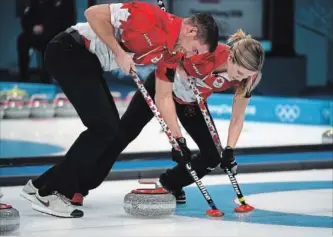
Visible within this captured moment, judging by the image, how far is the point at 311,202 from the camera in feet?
17.3

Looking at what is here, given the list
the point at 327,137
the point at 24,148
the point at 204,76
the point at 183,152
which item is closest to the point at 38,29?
the point at 24,148

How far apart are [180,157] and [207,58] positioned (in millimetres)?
471

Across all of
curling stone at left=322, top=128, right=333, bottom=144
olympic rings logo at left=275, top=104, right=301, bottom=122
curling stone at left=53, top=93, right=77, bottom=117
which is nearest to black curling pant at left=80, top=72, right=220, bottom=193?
curling stone at left=322, top=128, right=333, bottom=144

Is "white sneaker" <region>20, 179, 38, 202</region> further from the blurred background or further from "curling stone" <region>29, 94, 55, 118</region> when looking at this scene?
"curling stone" <region>29, 94, 55, 118</region>

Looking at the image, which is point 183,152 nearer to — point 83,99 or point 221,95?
point 83,99

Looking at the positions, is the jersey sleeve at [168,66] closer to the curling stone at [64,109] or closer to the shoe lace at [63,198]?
the shoe lace at [63,198]

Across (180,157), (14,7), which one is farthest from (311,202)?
(14,7)

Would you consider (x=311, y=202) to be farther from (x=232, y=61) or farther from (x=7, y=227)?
(x=7, y=227)

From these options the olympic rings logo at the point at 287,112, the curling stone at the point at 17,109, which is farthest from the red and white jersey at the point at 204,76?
the olympic rings logo at the point at 287,112

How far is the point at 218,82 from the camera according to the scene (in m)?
4.84

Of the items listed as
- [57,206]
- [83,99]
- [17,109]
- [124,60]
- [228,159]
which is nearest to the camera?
[124,60]

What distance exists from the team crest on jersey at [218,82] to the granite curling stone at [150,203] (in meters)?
0.56

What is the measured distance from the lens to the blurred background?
610 centimetres

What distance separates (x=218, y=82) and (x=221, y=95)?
348 cm
